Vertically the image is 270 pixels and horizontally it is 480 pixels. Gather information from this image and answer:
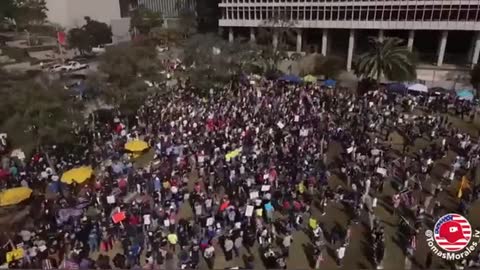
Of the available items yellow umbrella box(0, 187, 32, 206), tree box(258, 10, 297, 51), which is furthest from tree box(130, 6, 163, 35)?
yellow umbrella box(0, 187, 32, 206)

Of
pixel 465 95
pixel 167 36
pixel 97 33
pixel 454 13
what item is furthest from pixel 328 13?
pixel 97 33

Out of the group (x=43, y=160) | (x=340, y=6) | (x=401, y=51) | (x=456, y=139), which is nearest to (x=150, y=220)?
(x=43, y=160)

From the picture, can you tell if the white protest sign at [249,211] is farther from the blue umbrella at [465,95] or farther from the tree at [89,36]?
the tree at [89,36]

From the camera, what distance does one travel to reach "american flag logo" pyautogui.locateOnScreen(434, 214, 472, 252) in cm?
1178

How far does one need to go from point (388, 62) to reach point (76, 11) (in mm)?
62879

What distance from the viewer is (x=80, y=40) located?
60719 mm

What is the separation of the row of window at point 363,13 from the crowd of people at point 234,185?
2645 centimetres

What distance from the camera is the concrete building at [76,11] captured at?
75.6 metres

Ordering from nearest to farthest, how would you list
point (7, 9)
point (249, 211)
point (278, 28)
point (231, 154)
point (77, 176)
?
1. point (249, 211)
2. point (77, 176)
3. point (231, 154)
4. point (278, 28)
5. point (7, 9)

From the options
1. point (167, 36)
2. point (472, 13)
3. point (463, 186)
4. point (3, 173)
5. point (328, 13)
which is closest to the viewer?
point (463, 186)

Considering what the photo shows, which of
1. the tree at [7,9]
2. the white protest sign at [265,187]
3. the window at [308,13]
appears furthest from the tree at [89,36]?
the white protest sign at [265,187]

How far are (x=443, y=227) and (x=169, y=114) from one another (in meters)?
20.6

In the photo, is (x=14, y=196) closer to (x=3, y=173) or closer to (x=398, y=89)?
(x=3, y=173)

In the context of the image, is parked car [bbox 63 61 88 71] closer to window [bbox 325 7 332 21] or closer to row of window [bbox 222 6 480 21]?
row of window [bbox 222 6 480 21]
